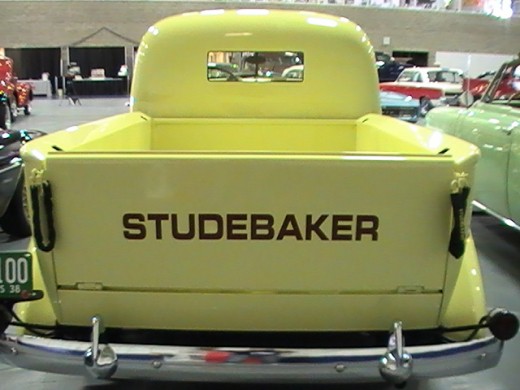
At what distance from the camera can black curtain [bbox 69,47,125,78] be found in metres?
29.6

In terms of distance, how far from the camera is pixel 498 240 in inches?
216

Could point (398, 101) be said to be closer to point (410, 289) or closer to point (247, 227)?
point (410, 289)

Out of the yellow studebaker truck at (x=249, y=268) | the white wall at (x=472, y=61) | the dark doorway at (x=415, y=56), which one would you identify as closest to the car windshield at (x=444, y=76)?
the white wall at (x=472, y=61)

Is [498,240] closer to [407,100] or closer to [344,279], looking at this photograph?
[344,279]

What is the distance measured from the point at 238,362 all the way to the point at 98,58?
29.8 metres

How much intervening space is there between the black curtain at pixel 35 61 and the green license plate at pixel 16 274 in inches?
1158

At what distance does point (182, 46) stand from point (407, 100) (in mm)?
9494

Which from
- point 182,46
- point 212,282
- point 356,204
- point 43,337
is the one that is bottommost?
point 43,337

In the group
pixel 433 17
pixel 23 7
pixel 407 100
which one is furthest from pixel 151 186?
pixel 433 17

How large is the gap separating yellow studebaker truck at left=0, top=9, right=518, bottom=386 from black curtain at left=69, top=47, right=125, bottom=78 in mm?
28766

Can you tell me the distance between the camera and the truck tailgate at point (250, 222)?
2.07m

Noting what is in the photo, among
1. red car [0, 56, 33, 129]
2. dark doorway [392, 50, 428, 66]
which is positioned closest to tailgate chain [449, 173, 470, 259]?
red car [0, 56, 33, 129]

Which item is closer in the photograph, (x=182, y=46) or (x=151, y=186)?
(x=151, y=186)

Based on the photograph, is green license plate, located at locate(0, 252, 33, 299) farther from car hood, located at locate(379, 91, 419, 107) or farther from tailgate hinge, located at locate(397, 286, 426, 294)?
car hood, located at locate(379, 91, 419, 107)
